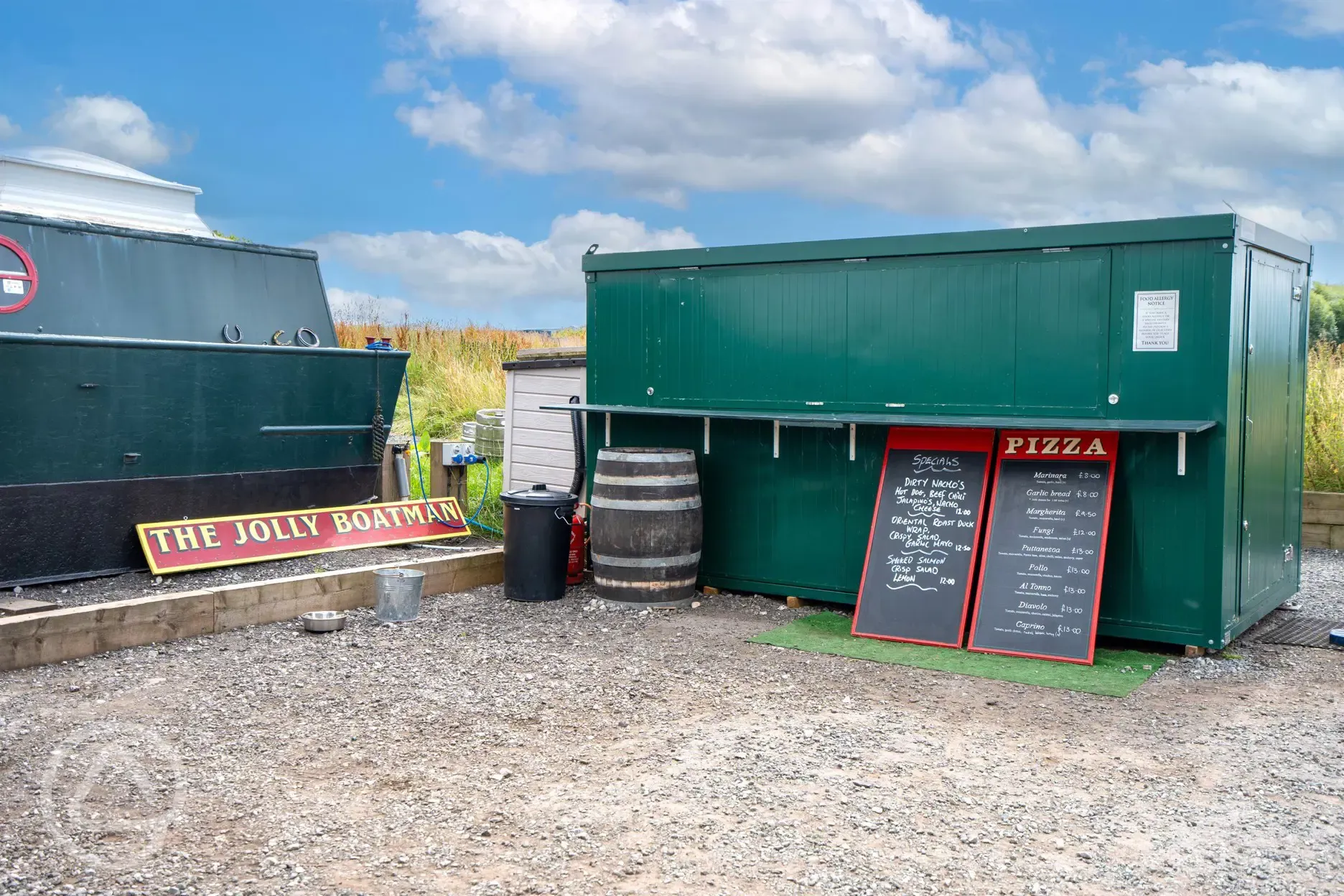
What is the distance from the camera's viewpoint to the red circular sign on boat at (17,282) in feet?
25.1

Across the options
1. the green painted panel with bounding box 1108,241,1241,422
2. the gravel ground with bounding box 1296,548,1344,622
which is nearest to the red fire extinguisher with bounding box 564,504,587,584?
the green painted panel with bounding box 1108,241,1241,422

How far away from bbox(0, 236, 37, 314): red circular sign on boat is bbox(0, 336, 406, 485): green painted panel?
57 cm

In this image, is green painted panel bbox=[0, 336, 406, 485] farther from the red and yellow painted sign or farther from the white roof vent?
the white roof vent

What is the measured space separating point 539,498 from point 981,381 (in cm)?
273

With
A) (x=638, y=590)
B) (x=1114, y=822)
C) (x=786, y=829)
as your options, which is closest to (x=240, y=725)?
(x=786, y=829)

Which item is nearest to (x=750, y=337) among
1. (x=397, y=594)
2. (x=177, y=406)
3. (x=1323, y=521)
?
(x=397, y=594)

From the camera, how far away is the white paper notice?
6.04m

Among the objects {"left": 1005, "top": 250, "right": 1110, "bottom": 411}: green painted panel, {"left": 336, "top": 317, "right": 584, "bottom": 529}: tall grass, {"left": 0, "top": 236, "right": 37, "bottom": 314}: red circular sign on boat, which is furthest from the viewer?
{"left": 336, "top": 317, "right": 584, "bottom": 529}: tall grass

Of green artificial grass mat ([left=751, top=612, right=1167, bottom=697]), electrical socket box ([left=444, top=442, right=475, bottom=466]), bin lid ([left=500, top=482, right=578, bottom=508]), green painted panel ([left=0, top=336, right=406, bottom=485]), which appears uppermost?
green painted panel ([left=0, top=336, right=406, bottom=485])

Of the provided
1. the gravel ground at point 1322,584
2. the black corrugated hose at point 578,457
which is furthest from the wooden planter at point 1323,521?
the black corrugated hose at point 578,457

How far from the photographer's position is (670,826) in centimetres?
371

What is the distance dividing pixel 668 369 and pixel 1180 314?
3148 millimetres

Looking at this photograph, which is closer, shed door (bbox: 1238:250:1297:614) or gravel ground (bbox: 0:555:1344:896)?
gravel ground (bbox: 0:555:1344:896)

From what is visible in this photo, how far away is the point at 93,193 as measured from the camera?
8.77 metres
